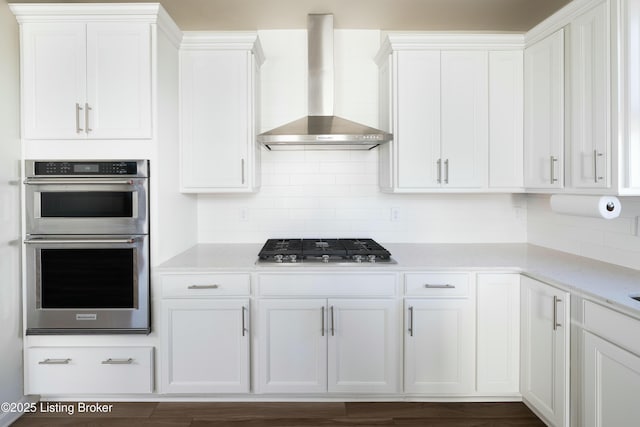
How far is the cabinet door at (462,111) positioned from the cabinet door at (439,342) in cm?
89

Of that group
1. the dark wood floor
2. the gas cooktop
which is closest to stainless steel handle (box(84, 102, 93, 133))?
the gas cooktop

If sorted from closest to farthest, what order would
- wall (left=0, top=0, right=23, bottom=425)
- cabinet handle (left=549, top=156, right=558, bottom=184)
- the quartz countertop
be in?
the quartz countertop → wall (left=0, top=0, right=23, bottom=425) → cabinet handle (left=549, top=156, right=558, bottom=184)

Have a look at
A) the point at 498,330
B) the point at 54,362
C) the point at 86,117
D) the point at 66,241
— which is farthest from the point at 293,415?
the point at 86,117

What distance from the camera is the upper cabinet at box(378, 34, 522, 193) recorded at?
2.73 metres

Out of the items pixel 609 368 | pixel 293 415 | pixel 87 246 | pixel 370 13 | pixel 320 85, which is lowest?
pixel 293 415

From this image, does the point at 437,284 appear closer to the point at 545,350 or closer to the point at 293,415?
the point at 545,350

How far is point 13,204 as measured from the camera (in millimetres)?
2262

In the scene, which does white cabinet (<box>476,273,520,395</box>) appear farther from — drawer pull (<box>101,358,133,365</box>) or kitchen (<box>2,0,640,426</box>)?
drawer pull (<box>101,358,133,365</box>)

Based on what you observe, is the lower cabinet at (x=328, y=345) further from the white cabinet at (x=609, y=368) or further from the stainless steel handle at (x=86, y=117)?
the stainless steel handle at (x=86, y=117)

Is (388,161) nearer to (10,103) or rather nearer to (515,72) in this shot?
(515,72)

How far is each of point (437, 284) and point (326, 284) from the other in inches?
26.5

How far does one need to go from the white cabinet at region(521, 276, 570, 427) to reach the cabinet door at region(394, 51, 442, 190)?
0.95 meters

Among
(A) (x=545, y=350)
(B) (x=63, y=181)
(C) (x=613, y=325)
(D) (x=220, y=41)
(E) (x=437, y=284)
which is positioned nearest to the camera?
(C) (x=613, y=325)

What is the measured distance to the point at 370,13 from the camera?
9.27 feet
